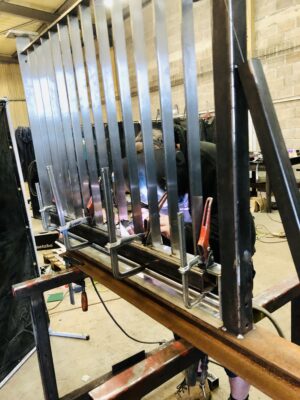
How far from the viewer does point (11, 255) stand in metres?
1.84

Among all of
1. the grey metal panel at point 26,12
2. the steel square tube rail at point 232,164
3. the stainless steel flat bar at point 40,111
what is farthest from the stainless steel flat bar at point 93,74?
the grey metal panel at point 26,12

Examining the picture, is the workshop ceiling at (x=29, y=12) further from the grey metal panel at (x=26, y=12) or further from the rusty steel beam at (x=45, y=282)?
the rusty steel beam at (x=45, y=282)

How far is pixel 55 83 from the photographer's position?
3.42 ft

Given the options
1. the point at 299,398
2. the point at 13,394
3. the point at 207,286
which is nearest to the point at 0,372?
the point at 13,394

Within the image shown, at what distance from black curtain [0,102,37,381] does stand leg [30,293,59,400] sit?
37.5 inches

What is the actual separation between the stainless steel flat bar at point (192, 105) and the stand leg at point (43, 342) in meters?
0.57

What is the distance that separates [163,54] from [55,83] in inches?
19.9

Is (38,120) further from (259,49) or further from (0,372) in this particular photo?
(259,49)

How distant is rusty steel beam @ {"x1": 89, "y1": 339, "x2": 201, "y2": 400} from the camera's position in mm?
541

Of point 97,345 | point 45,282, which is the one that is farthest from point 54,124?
point 97,345

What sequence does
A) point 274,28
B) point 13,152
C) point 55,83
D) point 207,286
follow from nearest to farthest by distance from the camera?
point 207,286, point 55,83, point 13,152, point 274,28

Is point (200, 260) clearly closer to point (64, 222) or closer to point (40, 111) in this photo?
point (64, 222)

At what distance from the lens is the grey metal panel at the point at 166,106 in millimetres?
663

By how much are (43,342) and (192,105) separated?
2.66 feet
